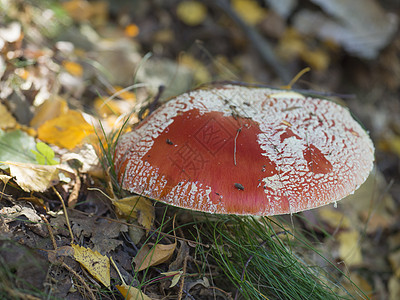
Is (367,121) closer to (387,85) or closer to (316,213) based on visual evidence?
(387,85)

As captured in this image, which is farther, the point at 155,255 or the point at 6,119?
the point at 6,119

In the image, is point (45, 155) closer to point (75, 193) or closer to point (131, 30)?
point (75, 193)

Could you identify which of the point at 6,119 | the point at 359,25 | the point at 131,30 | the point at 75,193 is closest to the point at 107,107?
the point at 6,119

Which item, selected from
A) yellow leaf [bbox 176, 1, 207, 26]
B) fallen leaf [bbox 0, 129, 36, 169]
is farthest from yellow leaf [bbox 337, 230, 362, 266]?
yellow leaf [bbox 176, 1, 207, 26]

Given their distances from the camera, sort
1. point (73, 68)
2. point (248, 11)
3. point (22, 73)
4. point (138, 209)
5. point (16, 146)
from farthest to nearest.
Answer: point (248, 11)
point (73, 68)
point (22, 73)
point (16, 146)
point (138, 209)

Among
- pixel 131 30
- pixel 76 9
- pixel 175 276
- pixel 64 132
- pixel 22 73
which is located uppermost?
pixel 76 9

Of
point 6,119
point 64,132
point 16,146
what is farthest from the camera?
point 64,132

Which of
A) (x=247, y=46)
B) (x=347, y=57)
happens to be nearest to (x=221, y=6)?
(x=247, y=46)

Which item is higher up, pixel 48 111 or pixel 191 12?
pixel 191 12

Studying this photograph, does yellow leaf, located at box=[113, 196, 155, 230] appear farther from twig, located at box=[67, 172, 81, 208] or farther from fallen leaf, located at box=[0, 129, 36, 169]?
fallen leaf, located at box=[0, 129, 36, 169]
